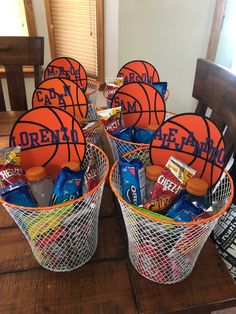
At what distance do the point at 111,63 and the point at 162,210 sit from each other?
5.80 feet

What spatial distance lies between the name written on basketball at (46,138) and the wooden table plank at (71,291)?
0.25 meters

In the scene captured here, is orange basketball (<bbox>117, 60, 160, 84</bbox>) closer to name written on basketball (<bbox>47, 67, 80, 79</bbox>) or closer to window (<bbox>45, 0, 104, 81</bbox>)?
name written on basketball (<bbox>47, 67, 80, 79</bbox>)

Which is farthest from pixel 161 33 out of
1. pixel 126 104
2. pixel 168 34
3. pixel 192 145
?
pixel 192 145

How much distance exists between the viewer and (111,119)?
0.63m

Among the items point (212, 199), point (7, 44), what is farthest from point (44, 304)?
point (7, 44)

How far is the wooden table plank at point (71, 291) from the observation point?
0.42 meters

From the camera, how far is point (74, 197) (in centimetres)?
44

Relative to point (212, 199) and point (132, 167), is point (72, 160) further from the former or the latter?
point (212, 199)

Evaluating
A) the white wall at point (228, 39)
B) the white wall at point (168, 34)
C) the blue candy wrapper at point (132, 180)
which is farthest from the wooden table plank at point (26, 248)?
the white wall at point (228, 39)

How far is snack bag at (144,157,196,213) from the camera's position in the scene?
0.45 metres

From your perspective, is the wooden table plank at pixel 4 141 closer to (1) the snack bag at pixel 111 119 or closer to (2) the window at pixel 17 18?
(1) the snack bag at pixel 111 119

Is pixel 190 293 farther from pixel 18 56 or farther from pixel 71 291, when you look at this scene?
pixel 18 56

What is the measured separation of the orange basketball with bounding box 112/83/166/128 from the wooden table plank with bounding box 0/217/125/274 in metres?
0.32

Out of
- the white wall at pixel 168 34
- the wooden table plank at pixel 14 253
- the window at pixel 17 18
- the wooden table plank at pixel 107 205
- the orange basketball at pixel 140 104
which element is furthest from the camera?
the window at pixel 17 18
